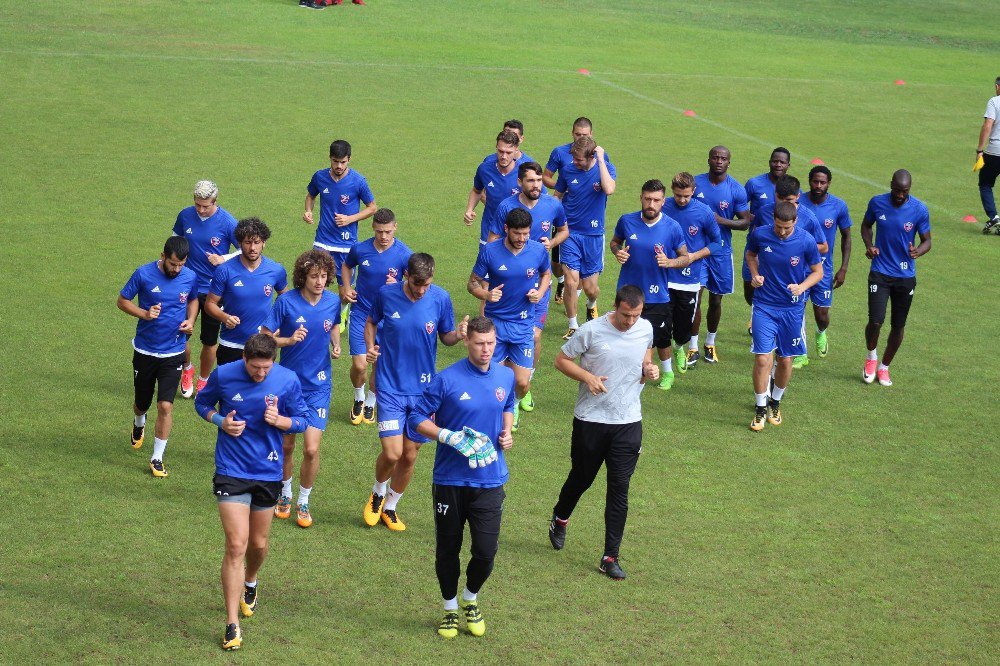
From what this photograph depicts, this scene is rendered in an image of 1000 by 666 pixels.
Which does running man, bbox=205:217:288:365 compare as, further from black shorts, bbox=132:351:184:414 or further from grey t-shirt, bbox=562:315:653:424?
grey t-shirt, bbox=562:315:653:424

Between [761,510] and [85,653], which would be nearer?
[85,653]

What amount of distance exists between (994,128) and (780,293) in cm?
1119

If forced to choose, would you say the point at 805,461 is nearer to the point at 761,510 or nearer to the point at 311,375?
the point at 761,510

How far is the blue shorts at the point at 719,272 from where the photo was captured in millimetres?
14867

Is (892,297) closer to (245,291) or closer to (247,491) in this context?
(245,291)

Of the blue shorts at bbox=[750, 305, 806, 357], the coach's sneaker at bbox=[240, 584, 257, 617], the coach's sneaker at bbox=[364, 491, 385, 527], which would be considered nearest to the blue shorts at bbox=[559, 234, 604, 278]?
the blue shorts at bbox=[750, 305, 806, 357]

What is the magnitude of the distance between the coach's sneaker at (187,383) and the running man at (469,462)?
17.3 ft

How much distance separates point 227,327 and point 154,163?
12574 millimetres

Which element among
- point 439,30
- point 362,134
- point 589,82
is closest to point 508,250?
point 362,134

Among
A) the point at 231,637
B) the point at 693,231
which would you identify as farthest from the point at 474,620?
the point at 693,231

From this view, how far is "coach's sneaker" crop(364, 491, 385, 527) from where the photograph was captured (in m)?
10.2

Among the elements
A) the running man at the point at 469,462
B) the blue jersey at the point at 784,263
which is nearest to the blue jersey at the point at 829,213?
the blue jersey at the point at 784,263

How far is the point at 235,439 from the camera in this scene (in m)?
8.30

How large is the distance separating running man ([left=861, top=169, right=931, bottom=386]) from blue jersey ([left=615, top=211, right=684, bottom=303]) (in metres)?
2.78
